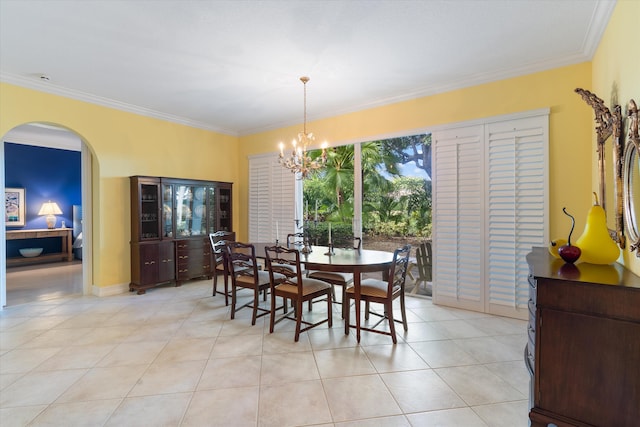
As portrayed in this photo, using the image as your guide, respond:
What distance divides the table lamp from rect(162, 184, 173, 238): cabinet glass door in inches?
173

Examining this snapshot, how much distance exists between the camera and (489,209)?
349cm

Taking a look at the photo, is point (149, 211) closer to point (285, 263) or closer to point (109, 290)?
point (109, 290)

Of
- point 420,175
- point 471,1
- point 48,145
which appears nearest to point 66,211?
point 48,145

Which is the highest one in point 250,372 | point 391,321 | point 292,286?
point 292,286

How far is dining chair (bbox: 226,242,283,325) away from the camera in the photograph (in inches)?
128

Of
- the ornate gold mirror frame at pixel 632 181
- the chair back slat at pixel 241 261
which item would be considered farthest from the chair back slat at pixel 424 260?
the ornate gold mirror frame at pixel 632 181

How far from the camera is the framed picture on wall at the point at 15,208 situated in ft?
21.2

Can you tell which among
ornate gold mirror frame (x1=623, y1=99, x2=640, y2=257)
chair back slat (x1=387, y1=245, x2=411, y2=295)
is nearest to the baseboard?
chair back slat (x1=387, y1=245, x2=411, y2=295)

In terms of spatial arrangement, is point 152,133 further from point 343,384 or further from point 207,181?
point 343,384

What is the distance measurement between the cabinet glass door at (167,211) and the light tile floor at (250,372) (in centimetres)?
147

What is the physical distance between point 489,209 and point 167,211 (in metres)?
4.50

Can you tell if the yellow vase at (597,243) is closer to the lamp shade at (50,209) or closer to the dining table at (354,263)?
the dining table at (354,263)

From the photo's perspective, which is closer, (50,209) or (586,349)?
(586,349)

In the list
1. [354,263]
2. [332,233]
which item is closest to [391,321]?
[354,263]
